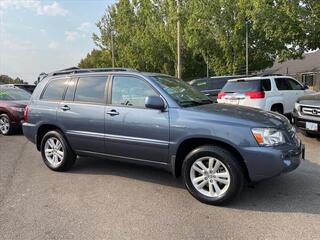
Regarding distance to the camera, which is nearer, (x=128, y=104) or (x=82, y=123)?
(x=128, y=104)

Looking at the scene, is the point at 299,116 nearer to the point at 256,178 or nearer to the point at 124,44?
the point at 256,178

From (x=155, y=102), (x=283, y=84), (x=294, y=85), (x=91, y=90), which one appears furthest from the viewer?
(x=294, y=85)

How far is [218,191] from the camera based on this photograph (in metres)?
4.89

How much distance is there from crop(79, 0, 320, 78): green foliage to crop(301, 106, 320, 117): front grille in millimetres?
8394

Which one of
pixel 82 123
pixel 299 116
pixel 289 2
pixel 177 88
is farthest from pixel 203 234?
pixel 289 2

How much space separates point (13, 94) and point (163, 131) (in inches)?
351

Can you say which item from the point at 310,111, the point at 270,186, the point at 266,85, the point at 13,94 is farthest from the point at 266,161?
the point at 13,94

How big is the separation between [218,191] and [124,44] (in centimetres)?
3641

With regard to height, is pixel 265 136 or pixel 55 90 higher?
pixel 55 90

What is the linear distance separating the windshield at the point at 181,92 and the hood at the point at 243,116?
24cm

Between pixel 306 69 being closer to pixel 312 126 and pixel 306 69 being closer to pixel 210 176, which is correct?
pixel 312 126

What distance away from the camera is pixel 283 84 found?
11.7 meters

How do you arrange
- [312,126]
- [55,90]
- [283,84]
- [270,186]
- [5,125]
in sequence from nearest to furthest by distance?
[270,186] < [55,90] < [312,126] < [5,125] < [283,84]

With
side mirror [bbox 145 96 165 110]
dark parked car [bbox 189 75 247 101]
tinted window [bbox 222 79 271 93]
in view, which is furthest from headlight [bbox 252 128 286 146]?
dark parked car [bbox 189 75 247 101]
